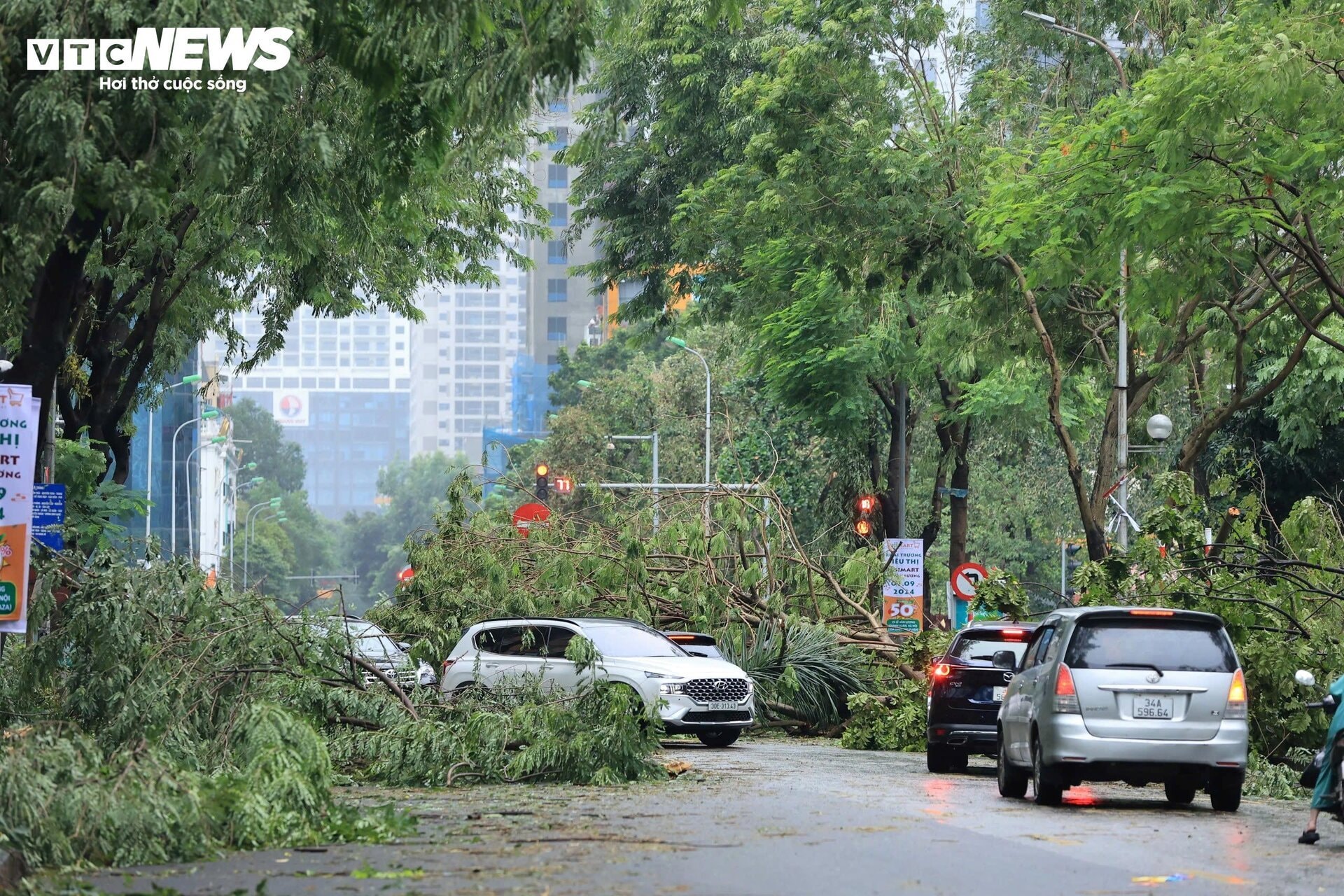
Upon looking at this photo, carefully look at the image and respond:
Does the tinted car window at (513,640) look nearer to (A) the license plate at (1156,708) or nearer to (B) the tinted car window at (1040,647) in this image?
(B) the tinted car window at (1040,647)

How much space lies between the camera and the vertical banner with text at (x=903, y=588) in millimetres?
27906

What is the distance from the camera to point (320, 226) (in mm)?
18000

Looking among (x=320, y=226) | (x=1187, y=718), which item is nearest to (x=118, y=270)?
(x=320, y=226)

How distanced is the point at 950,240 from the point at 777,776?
11.9 meters

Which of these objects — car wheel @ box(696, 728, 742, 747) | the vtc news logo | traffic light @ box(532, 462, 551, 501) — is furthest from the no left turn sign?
the vtc news logo

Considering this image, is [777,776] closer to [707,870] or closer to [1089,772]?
[1089,772]

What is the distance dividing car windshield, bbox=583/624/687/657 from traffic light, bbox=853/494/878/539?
12494 millimetres

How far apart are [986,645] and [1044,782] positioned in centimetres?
573

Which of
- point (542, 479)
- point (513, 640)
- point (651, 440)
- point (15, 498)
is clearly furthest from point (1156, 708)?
point (651, 440)

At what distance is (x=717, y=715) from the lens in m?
22.8

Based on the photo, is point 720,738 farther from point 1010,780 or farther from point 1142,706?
point 1142,706

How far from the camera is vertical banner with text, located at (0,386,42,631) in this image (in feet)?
52.0

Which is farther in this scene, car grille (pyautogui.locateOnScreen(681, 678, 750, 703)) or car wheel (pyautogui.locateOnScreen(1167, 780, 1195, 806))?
car grille (pyautogui.locateOnScreen(681, 678, 750, 703))

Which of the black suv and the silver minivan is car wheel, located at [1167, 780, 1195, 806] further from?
the black suv
